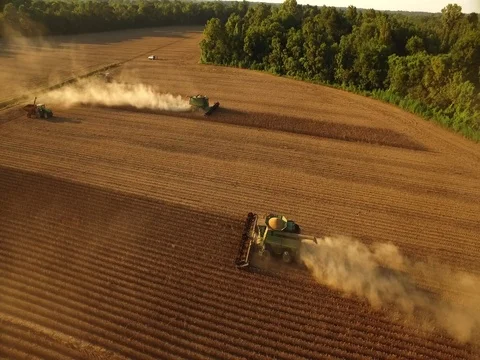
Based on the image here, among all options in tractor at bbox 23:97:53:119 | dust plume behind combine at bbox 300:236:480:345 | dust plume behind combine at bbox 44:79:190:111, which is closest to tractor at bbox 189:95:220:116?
dust plume behind combine at bbox 44:79:190:111

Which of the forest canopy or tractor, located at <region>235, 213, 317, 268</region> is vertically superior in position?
the forest canopy

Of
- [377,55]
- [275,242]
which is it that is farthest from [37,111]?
[377,55]

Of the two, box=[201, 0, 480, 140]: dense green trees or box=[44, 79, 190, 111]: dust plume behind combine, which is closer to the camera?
box=[201, 0, 480, 140]: dense green trees

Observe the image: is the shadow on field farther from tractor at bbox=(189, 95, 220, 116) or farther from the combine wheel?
the combine wheel

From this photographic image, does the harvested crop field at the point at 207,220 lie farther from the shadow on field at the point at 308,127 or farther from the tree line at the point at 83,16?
the tree line at the point at 83,16

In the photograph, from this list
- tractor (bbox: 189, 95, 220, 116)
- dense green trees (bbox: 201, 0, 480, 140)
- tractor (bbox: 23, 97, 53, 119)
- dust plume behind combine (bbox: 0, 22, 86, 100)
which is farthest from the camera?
dust plume behind combine (bbox: 0, 22, 86, 100)

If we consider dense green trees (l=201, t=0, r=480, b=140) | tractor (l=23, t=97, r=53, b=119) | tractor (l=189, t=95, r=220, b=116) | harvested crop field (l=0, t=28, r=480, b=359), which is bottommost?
harvested crop field (l=0, t=28, r=480, b=359)
